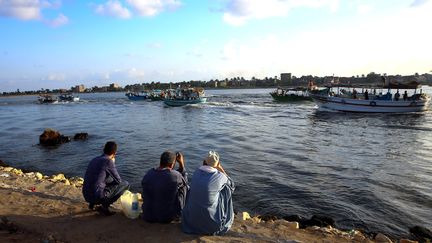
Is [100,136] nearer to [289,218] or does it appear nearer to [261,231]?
[289,218]

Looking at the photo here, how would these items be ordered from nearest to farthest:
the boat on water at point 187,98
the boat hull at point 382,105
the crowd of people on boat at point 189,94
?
the boat hull at point 382,105 < the boat on water at point 187,98 < the crowd of people on boat at point 189,94

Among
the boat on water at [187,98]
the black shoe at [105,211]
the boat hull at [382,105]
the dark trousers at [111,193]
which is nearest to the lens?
the dark trousers at [111,193]

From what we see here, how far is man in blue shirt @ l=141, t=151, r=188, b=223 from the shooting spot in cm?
683

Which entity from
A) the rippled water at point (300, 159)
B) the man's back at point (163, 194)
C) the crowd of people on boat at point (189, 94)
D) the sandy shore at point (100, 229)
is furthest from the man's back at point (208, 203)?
the crowd of people on boat at point (189, 94)

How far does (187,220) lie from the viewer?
21.6ft

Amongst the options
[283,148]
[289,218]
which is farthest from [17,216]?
[283,148]

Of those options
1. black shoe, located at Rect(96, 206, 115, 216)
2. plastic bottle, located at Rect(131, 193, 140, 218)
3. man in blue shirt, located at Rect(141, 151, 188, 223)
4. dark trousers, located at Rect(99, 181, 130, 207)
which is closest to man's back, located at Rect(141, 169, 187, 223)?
man in blue shirt, located at Rect(141, 151, 188, 223)

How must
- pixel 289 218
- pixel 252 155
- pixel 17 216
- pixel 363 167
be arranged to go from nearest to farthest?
pixel 17 216, pixel 289 218, pixel 363 167, pixel 252 155

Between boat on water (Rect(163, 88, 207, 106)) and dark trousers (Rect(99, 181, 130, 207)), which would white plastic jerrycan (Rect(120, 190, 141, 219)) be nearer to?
dark trousers (Rect(99, 181, 130, 207))

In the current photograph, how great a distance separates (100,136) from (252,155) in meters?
14.4

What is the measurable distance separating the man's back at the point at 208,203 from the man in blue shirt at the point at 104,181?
6.05ft

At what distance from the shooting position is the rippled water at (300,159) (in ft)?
38.7

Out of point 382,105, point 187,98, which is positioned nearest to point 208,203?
point 382,105

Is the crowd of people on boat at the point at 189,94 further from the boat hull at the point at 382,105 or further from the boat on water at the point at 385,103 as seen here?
the boat hull at the point at 382,105
